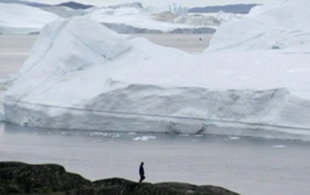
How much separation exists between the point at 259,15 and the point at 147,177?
1225cm

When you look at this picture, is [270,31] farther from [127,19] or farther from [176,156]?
[127,19]

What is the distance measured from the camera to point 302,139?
536 inches

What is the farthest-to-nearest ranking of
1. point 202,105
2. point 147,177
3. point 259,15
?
1. point 259,15
2. point 202,105
3. point 147,177

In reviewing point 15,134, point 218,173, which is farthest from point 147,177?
point 15,134

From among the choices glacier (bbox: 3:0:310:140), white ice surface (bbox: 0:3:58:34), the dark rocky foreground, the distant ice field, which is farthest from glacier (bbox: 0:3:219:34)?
the dark rocky foreground

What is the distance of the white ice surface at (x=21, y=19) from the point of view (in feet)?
206

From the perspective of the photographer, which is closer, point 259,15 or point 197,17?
point 259,15

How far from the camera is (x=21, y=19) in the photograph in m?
66.9

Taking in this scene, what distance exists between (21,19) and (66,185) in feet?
196

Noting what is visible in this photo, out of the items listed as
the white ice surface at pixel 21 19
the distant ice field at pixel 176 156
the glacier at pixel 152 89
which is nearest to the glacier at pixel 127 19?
the white ice surface at pixel 21 19

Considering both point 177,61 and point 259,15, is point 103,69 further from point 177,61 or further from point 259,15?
point 259,15

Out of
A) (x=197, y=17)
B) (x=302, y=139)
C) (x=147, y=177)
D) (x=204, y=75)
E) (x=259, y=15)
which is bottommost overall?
(x=147, y=177)

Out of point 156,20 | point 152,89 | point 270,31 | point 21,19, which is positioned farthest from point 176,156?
point 21,19

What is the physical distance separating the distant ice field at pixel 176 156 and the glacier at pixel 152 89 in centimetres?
24
